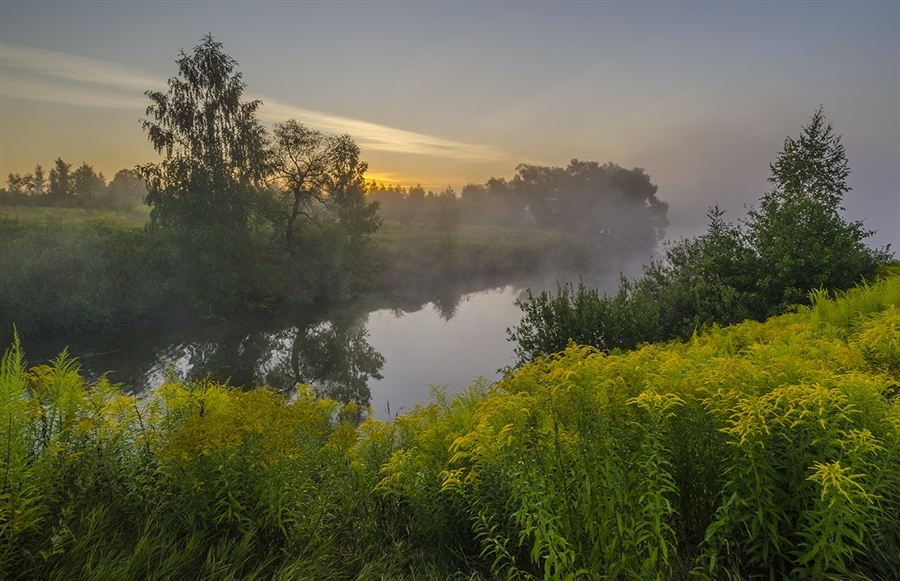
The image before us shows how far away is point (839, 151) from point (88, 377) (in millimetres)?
28059

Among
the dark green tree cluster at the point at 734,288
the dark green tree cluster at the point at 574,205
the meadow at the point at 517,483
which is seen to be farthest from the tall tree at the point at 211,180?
the dark green tree cluster at the point at 574,205

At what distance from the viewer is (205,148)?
2358 centimetres

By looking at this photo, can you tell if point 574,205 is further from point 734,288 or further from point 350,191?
point 734,288

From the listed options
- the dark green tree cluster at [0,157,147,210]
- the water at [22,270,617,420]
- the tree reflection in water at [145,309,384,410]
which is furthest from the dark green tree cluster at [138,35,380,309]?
the dark green tree cluster at [0,157,147,210]

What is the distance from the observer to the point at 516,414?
2.83m

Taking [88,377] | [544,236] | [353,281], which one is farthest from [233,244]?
[544,236]

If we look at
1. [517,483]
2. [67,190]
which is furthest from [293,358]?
[67,190]

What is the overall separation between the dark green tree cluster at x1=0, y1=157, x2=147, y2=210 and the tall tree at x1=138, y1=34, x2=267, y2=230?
385 inches

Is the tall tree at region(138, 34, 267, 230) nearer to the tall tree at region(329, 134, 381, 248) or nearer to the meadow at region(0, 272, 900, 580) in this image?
the tall tree at region(329, 134, 381, 248)

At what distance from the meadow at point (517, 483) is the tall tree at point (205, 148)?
20997 mm

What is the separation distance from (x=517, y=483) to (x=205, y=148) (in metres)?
26.0

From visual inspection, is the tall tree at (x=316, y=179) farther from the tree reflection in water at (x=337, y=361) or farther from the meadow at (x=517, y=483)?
the meadow at (x=517, y=483)

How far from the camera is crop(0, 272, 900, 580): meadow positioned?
91.6 inches

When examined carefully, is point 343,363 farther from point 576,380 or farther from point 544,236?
point 544,236
